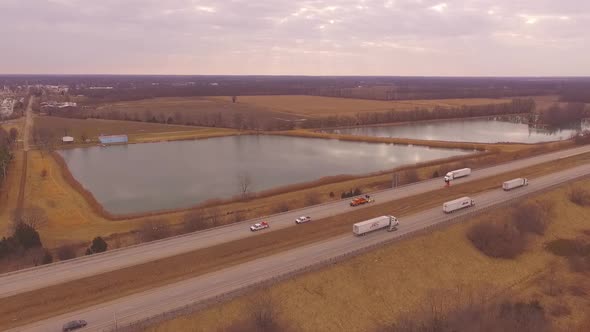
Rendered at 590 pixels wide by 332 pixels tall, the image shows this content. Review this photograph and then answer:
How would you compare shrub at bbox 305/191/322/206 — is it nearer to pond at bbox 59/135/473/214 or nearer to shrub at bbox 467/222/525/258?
pond at bbox 59/135/473/214

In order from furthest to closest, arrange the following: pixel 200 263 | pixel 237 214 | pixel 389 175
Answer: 1. pixel 389 175
2. pixel 237 214
3. pixel 200 263

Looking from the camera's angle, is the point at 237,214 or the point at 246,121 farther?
the point at 246,121

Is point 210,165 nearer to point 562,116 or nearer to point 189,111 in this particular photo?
point 189,111

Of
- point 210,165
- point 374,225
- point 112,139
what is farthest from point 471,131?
point 374,225

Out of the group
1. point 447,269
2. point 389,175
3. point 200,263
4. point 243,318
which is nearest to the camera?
point 243,318

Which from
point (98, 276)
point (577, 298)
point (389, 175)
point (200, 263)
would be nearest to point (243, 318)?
point (200, 263)

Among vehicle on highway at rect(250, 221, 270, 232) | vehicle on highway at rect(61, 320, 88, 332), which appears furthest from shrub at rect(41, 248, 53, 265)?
vehicle on highway at rect(250, 221, 270, 232)

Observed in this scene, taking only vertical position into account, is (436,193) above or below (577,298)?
above

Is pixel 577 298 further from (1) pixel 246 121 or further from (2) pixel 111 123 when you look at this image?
(2) pixel 111 123

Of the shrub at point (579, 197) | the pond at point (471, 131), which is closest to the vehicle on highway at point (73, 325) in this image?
the shrub at point (579, 197)
